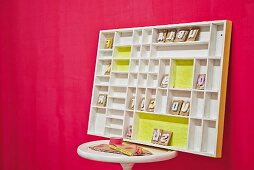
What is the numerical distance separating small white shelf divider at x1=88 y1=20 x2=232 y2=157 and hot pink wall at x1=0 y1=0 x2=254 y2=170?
3.4 inches

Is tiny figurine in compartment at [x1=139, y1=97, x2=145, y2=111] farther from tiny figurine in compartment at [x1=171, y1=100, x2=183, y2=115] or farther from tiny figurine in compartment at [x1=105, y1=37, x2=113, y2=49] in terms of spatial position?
tiny figurine in compartment at [x1=105, y1=37, x2=113, y2=49]

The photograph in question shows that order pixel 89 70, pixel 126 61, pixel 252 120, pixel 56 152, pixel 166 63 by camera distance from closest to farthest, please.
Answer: pixel 252 120 → pixel 166 63 → pixel 126 61 → pixel 89 70 → pixel 56 152

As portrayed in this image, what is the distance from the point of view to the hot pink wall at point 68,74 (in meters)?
2.25

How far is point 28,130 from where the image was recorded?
3.68 meters

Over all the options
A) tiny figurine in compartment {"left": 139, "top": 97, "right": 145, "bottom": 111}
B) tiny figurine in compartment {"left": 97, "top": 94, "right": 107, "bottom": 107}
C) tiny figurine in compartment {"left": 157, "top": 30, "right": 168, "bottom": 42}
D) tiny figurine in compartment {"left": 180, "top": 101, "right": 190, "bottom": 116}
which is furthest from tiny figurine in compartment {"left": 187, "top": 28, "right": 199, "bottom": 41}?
tiny figurine in compartment {"left": 97, "top": 94, "right": 107, "bottom": 107}

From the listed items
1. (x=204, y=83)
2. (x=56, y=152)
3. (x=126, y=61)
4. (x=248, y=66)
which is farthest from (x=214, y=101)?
(x=56, y=152)

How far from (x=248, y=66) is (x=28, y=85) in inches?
81.7

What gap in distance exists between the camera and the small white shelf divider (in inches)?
90.0

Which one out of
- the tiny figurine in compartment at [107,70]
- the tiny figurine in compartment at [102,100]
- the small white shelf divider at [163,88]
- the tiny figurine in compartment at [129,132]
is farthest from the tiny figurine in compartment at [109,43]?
the tiny figurine in compartment at [129,132]

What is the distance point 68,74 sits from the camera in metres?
3.27

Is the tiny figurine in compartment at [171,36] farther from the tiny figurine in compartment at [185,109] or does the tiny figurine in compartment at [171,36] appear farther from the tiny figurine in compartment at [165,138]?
the tiny figurine in compartment at [165,138]

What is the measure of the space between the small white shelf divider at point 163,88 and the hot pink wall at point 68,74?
9 cm

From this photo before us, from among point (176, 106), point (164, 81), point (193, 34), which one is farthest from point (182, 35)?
point (176, 106)

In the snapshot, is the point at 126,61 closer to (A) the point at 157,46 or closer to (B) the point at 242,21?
(A) the point at 157,46
